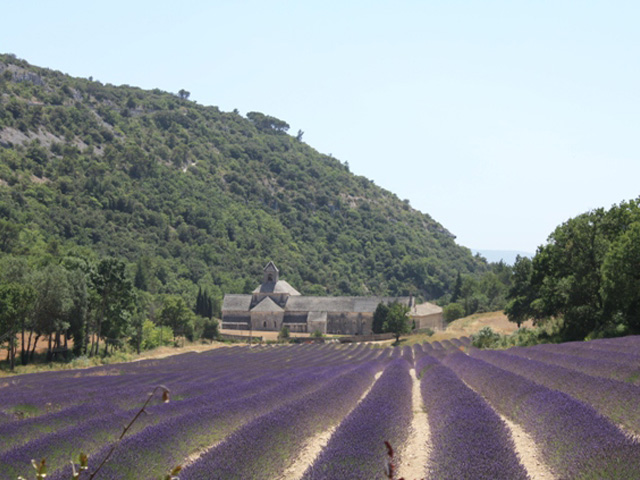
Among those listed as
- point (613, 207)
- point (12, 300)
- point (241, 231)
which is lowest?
point (12, 300)

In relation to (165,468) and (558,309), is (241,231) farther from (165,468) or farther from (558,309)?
(165,468)

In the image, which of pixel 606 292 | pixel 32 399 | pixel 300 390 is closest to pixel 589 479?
pixel 300 390

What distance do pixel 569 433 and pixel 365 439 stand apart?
264 cm

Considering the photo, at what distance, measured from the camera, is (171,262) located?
105 meters

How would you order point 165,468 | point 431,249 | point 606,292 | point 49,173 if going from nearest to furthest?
point 165,468 → point 606,292 → point 49,173 → point 431,249

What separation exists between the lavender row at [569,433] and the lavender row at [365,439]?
6.40 ft

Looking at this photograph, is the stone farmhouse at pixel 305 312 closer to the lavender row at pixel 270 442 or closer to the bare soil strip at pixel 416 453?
the lavender row at pixel 270 442

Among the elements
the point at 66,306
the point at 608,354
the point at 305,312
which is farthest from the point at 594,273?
the point at 305,312

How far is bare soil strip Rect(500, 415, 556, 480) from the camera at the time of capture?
6770 mm

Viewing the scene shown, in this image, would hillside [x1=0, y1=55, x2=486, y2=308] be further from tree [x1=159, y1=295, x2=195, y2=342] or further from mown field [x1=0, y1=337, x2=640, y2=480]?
mown field [x1=0, y1=337, x2=640, y2=480]

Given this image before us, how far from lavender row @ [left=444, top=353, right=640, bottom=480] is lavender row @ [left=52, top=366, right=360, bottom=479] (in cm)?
473

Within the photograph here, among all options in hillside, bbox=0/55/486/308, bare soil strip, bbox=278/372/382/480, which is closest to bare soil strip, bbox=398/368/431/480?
bare soil strip, bbox=278/372/382/480

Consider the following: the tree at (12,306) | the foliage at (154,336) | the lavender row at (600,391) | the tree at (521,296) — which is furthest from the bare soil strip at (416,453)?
the foliage at (154,336)

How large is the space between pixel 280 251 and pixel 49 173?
50.9 m
